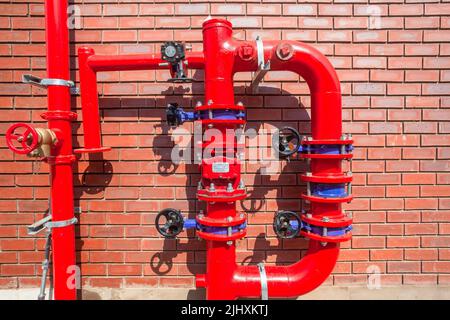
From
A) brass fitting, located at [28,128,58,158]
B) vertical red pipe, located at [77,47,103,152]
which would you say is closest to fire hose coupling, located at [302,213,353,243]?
vertical red pipe, located at [77,47,103,152]

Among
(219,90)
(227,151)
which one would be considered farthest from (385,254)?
(219,90)

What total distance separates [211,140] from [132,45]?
0.91 m

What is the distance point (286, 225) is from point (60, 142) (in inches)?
52.6

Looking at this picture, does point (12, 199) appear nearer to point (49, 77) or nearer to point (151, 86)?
point (49, 77)

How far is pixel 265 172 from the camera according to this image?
1689mm

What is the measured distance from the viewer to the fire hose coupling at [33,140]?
1196 mm

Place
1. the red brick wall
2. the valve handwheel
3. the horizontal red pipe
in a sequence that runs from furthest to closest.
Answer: the red brick wall, the horizontal red pipe, the valve handwheel

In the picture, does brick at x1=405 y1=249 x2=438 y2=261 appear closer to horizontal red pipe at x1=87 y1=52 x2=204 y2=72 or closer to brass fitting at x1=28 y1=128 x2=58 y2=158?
horizontal red pipe at x1=87 y1=52 x2=204 y2=72

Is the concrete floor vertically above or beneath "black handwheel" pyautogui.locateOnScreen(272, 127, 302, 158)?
beneath

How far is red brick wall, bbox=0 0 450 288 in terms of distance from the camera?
5.41ft

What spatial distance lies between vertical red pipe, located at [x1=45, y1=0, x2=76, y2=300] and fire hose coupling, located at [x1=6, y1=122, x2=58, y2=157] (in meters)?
0.06

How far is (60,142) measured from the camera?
1381mm

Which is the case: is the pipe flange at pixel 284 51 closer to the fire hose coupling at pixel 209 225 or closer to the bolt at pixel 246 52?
the bolt at pixel 246 52

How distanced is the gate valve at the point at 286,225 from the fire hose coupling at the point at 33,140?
1.29 meters
